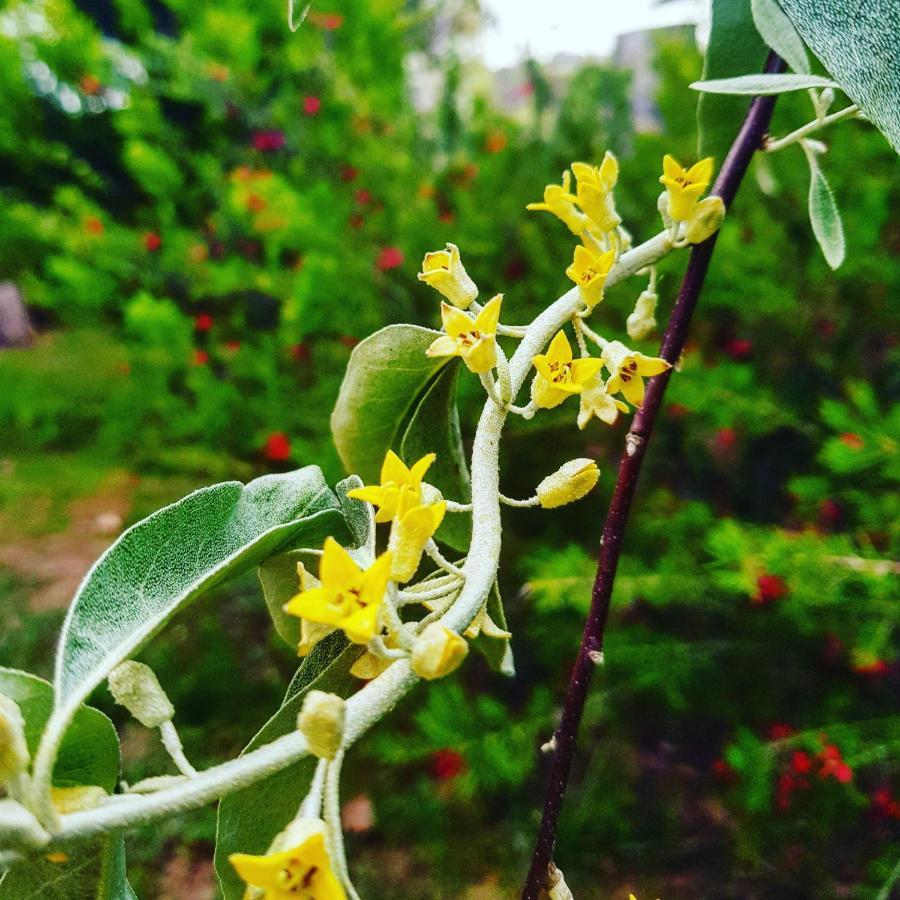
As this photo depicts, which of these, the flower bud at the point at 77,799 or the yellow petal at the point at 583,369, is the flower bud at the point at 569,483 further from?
the flower bud at the point at 77,799

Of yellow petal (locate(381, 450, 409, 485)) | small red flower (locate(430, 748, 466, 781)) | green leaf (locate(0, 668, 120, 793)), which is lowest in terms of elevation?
small red flower (locate(430, 748, 466, 781))

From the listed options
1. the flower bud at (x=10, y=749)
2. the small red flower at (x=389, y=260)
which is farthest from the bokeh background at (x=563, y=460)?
the flower bud at (x=10, y=749)

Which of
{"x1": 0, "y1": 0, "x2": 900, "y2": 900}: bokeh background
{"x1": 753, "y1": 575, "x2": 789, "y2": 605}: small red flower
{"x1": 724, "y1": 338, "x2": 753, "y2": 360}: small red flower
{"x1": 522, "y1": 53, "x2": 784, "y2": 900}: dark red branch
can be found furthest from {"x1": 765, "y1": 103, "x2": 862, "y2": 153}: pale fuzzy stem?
{"x1": 724, "y1": 338, "x2": 753, "y2": 360}: small red flower

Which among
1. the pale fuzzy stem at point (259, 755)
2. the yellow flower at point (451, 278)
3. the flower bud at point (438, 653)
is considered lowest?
the pale fuzzy stem at point (259, 755)

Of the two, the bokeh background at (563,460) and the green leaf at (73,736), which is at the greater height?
the green leaf at (73,736)

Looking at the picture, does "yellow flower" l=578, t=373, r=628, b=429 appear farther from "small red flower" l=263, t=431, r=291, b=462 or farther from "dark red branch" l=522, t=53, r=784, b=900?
A: "small red flower" l=263, t=431, r=291, b=462

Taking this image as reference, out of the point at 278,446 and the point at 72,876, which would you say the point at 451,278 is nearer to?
the point at 72,876

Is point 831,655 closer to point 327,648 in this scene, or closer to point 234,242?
point 327,648
